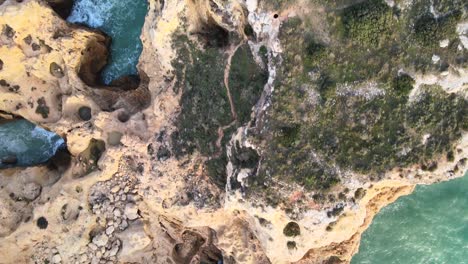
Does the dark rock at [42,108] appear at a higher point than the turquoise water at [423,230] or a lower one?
lower

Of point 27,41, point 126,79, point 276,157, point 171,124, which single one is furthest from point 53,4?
point 276,157

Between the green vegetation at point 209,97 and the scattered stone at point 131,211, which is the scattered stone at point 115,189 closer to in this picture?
the scattered stone at point 131,211

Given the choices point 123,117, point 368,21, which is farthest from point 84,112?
Result: point 368,21

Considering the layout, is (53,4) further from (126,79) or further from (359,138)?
(359,138)

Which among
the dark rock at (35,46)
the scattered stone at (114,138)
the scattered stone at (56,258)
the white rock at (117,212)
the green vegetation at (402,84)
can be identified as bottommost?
the scattered stone at (56,258)

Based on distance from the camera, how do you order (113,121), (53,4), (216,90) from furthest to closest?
(53,4), (113,121), (216,90)

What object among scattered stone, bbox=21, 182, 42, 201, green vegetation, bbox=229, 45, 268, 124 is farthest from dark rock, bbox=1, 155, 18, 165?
green vegetation, bbox=229, 45, 268, 124

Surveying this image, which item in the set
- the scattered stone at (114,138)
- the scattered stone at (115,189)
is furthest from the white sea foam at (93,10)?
the scattered stone at (115,189)
